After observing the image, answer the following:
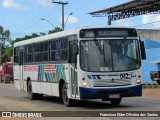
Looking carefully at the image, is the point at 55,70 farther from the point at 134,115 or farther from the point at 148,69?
the point at 148,69

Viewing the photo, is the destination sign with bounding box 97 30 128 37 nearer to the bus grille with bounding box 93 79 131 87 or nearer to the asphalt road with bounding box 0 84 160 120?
the bus grille with bounding box 93 79 131 87

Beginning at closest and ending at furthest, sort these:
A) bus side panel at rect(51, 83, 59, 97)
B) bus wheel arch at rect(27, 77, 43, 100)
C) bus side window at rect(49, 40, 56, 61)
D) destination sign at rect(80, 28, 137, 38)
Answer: destination sign at rect(80, 28, 137, 38)
bus side panel at rect(51, 83, 59, 97)
bus side window at rect(49, 40, 56, 61)
bus wheel arch at rect(27, 77, 43, 100)

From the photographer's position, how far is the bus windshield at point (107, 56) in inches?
659

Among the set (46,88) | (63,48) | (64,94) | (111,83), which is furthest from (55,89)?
(111,83)

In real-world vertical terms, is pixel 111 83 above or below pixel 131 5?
below

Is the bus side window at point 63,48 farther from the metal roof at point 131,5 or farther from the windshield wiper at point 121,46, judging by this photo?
the metal roof at point 131,5

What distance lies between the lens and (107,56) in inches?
662

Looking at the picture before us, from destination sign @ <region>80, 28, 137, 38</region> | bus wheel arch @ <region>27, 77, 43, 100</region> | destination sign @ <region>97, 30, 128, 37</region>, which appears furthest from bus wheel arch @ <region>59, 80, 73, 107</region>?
bus wheel arch @ <region>27, 77, 43, 100</region>

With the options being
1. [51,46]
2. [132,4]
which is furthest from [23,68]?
[132,4]

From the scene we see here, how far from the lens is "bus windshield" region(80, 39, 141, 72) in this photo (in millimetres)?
16734

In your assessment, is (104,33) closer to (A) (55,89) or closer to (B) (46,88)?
(A) (55,89)

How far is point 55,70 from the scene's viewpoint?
1945 centimetres

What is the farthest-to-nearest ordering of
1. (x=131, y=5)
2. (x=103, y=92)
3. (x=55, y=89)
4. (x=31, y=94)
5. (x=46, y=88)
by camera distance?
(x=131, y=5) → (x=31, y=94) → (x=46, y=88) → (x=55, y=89) → (x=103, y=92)

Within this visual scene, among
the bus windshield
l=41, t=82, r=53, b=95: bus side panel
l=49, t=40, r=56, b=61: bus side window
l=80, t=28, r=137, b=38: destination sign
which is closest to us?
the bus windshield
